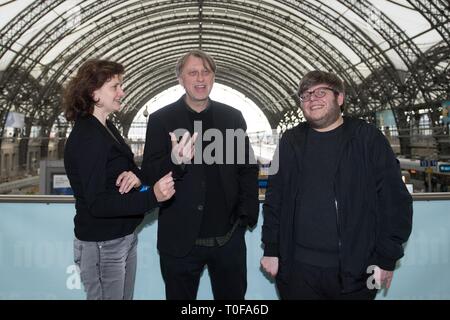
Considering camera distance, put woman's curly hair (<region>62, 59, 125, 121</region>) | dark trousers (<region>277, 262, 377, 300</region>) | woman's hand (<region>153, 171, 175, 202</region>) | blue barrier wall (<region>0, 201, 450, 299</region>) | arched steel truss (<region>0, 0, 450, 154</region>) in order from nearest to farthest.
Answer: woman's hand (<region>153, 171, 175, 202</region>) < woman's curly hair (<region>62, 59, 125, 121</region>) < dark trousers (<region>277, 262, 377, 300</region>) < blue barrier wall (<region>0, 201, 450, 299</region>) < arched steel truss (<region>0, 0, 450, 154</region>)

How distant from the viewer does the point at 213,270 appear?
120 inches

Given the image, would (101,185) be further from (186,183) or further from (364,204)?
(364,204)

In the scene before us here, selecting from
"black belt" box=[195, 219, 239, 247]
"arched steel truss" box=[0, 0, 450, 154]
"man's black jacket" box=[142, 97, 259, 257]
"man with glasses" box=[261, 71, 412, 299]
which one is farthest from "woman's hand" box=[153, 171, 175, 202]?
"arched steel truss" box=[0, 0, 450, 154]

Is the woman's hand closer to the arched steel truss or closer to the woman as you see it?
the woman

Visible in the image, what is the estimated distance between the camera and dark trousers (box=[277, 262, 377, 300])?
107 inches

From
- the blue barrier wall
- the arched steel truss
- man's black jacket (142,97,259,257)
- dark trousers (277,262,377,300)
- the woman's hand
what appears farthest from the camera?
the arched steel truss

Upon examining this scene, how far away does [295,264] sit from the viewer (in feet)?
9.26

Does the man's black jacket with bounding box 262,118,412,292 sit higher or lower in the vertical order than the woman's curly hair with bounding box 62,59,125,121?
lower

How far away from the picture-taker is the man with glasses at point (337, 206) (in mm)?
2670

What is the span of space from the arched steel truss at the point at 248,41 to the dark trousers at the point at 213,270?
78.8 ft

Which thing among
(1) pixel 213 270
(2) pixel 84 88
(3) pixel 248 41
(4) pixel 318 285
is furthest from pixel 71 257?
(3) pixel 248 41

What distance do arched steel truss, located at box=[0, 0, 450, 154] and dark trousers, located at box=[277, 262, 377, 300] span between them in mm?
23966

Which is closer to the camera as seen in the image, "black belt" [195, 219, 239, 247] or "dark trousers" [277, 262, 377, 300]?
"dark trousers" [277, 262, 377, 300]

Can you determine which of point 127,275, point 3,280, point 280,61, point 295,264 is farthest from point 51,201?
point 280,61
